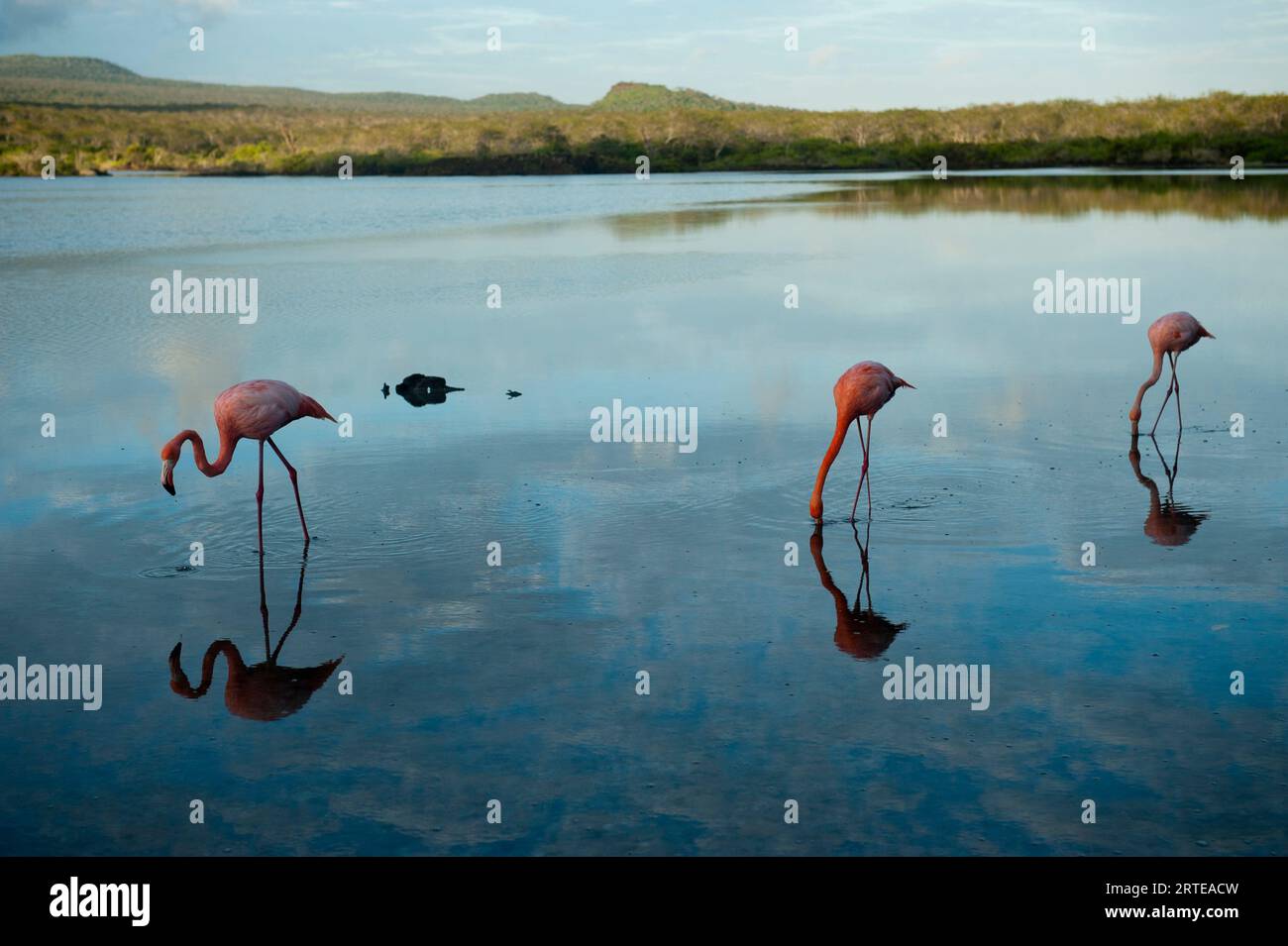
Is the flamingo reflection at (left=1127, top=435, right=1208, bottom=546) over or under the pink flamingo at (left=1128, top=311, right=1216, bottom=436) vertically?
under

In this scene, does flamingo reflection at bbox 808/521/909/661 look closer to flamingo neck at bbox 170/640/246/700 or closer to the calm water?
the calm water

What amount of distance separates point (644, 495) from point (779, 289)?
1469 centimetres

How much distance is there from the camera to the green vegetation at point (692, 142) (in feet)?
291

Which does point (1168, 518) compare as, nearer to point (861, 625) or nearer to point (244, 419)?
point (861, 625)

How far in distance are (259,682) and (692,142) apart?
4424 inches

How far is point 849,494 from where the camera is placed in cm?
1137

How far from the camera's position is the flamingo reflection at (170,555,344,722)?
23.9ft

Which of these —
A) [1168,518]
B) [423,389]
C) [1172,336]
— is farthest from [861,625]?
[423,389]

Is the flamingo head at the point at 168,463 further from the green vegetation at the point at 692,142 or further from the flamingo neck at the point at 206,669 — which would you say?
the green vegetation at the point at 692,142

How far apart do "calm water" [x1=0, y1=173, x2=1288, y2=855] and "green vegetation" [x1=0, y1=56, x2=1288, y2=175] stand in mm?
66492

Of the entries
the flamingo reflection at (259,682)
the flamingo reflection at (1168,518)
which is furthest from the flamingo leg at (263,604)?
the flamingo reflection at (1168,518)

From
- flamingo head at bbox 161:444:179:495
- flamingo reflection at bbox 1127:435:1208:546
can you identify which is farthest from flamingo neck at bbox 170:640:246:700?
flamingo reflection at bbox 1127:435:1208:546

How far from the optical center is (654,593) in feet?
29.4
